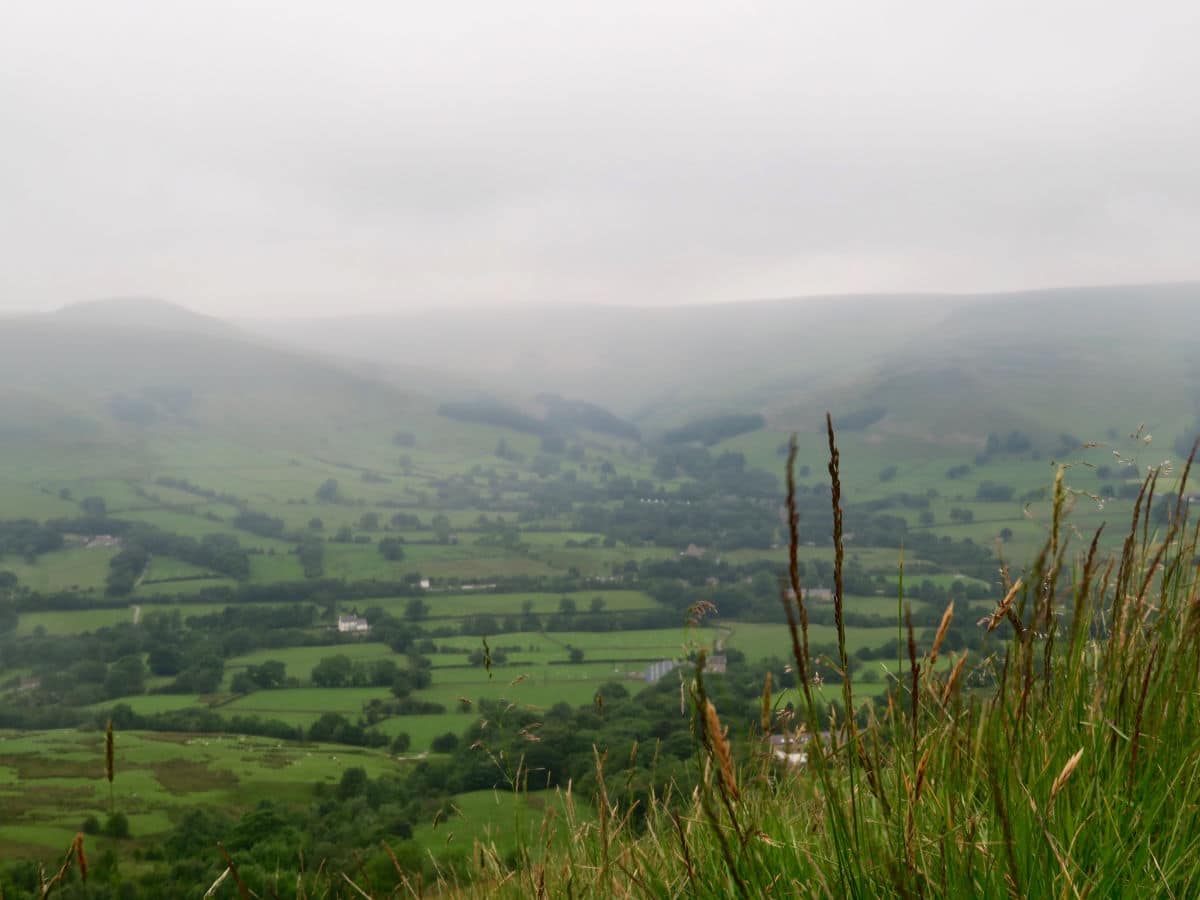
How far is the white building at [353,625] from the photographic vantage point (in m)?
72.9

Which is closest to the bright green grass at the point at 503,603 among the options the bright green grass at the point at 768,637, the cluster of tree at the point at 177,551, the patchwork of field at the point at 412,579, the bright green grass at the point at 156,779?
the patchwork of field at the point at 412,579

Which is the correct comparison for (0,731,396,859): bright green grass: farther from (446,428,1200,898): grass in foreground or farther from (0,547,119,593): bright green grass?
(0,547,119,593): bright green grass

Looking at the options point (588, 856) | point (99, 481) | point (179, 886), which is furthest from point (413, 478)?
point (588, 856)

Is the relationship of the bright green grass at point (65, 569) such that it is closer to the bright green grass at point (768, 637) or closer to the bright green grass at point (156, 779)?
the bright green grass at point (156, 779)

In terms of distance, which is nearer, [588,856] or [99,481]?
[588,856]

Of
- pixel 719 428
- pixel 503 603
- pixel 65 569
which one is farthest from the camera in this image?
pixel 719 428

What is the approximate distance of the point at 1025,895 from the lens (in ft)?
5.44

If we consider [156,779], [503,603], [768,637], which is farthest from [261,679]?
[768,637]

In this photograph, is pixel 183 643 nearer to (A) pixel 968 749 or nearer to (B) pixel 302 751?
(B) pixel 302 751

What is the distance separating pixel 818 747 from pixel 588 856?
1819mm

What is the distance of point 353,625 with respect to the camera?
76312 millimetres

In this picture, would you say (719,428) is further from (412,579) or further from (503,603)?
(503,603)

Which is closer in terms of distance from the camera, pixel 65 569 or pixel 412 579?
pixel 412 579

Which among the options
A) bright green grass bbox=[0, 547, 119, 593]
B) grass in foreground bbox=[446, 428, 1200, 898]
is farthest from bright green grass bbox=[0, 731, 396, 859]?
bright green grass bbox=[0, 547, 119, 593]
